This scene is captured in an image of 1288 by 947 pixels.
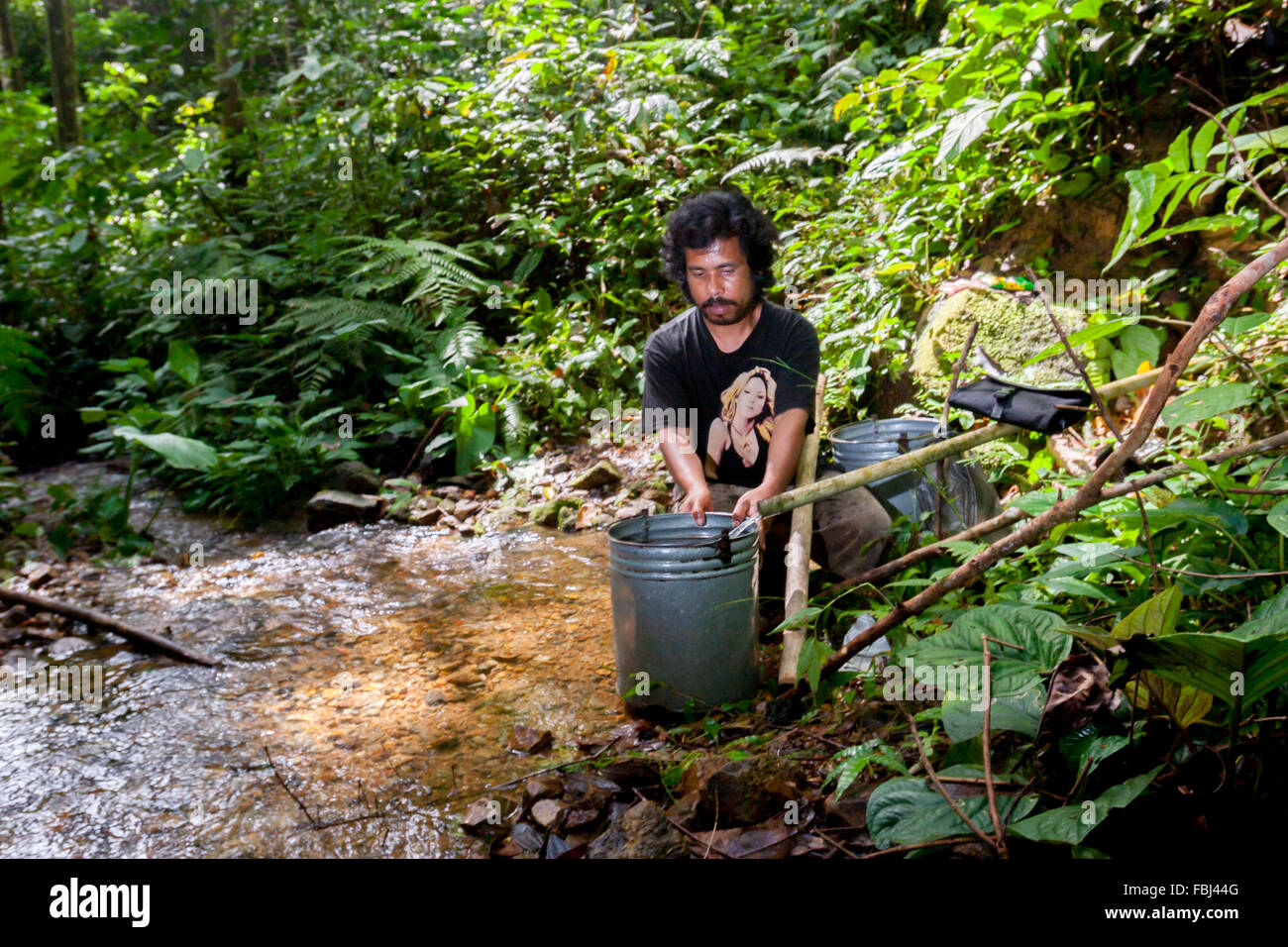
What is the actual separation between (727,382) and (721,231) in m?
0.61

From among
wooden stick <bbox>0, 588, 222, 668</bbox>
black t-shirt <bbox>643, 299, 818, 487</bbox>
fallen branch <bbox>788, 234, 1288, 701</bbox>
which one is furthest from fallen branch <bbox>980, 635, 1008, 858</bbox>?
wooden stick <bbox>0, 588, 222, 668</bbox>

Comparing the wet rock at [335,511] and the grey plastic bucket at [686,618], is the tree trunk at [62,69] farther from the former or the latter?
the grey plastic bucket at [686,618]

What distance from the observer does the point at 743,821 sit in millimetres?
1991

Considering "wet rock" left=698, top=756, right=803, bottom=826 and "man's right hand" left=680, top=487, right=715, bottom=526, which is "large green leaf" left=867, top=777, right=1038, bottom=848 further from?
"man's right hand" left=680, top=487, right=715, bottom=526

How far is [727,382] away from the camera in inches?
141

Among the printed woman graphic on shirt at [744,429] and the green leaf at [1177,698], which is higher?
the printed woman graphic on shirt at [744,429]

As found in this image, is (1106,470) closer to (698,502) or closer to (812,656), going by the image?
(812,656)

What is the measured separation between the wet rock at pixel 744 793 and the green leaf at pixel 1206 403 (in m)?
1.24

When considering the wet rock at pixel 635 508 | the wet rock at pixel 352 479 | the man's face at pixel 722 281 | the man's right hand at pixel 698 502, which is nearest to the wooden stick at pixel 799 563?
the man's right hand at pixel 698 502

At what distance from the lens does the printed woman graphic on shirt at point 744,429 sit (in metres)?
3.50

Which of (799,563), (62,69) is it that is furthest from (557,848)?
(62,69)

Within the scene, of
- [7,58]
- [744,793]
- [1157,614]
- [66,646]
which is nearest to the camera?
[1157,614]

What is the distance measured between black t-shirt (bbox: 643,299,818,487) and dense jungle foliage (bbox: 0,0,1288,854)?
2.45 feet

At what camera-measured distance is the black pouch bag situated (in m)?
2.64
